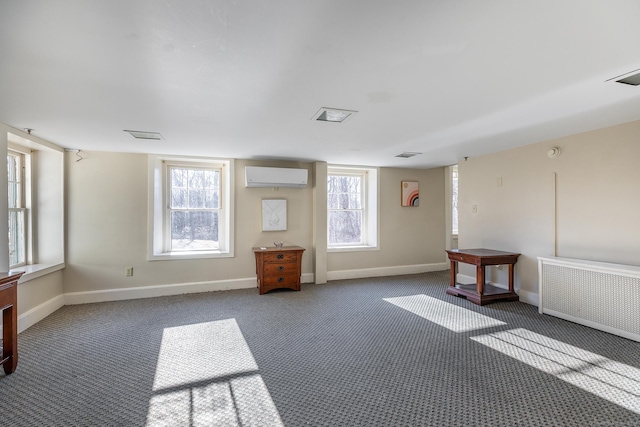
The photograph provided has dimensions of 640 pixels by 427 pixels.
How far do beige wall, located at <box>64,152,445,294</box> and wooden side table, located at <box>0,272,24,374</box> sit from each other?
1.92 m

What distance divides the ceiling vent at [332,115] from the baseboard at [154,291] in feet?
10.2

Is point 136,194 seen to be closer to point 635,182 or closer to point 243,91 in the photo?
point 243,91

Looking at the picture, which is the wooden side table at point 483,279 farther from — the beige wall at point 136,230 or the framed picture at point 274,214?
the framed picture at point 274,214

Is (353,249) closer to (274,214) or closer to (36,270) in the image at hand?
(274,214)

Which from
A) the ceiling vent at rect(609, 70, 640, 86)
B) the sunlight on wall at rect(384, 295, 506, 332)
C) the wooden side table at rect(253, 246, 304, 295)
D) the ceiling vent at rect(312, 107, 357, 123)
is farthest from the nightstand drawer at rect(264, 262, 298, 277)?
the ceiling vent at rect(609, 70, 640, 86)

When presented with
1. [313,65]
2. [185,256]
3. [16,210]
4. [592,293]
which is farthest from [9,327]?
[592,293]

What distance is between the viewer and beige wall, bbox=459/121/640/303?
3.10 metres

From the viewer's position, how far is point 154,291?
14.5 ft

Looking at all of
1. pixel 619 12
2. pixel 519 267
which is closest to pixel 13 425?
pixel 619 12

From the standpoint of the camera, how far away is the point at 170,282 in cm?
454

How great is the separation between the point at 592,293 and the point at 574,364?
1.15m

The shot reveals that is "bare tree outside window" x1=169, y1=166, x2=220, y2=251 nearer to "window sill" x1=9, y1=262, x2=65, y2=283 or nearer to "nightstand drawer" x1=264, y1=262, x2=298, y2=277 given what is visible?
"nightstand drawer" x1=264, y1=262, x2=298, y2=277

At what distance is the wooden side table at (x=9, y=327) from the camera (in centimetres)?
231

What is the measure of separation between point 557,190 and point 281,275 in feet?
12.6
